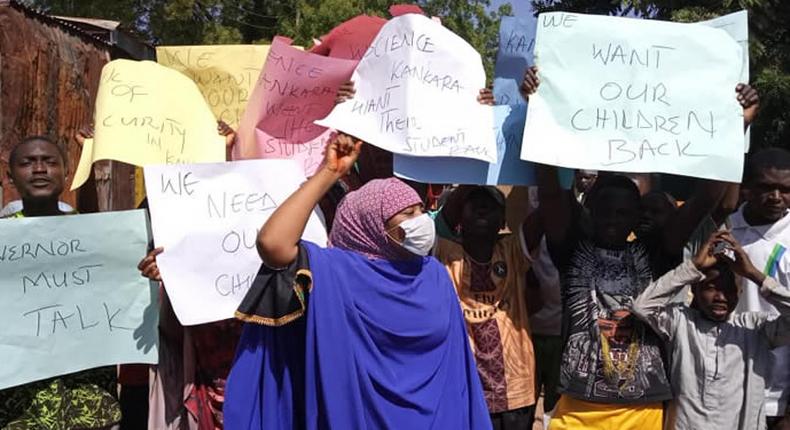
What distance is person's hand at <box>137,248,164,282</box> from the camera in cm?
308

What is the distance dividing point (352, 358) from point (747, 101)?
1873 millimetres

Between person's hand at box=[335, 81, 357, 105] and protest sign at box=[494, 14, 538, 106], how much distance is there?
652 millimetres

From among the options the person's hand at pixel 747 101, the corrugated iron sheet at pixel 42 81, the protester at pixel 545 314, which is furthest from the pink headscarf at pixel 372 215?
the corrugated iron sheet at pixel 42 81

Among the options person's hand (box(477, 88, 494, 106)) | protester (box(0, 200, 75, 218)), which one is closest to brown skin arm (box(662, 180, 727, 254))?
person's hand (box(477, 88, 494, 106))

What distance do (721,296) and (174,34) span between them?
47.2 ft

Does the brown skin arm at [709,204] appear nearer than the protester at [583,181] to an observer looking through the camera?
Yes

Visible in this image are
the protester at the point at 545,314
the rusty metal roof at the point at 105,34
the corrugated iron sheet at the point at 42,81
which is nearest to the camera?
the protester at the point at 545,314

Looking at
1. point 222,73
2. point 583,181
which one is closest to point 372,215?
point 222,73

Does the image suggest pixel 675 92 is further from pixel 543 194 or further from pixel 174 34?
pixel 174 34

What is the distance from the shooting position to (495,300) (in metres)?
3.52

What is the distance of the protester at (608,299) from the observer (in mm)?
3342

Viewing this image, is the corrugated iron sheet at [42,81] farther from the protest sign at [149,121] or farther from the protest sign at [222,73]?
the protest sign at [149,121]

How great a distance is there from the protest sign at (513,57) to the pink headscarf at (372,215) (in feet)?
3.47

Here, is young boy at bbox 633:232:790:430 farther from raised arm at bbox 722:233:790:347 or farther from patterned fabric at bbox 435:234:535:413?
patterned fabric at bbox 435:234:535:413
